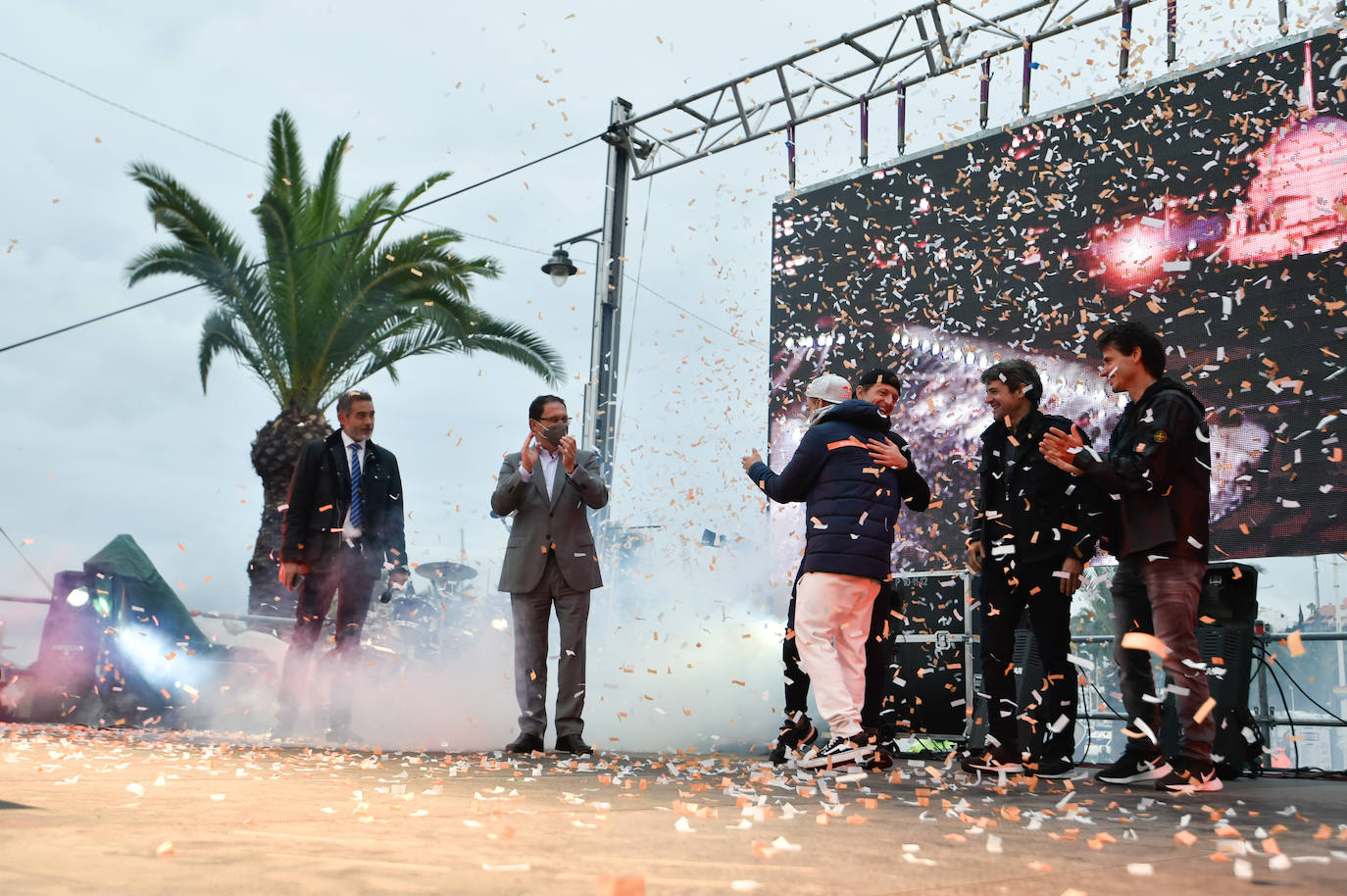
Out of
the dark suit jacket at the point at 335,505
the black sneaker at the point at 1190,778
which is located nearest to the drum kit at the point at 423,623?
the dark suit jacket at the point at 335,505

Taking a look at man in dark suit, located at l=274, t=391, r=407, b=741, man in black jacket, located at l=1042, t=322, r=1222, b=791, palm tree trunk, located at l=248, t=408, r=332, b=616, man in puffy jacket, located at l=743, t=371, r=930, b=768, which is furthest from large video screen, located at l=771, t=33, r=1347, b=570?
palm tree trunk, located at l=248, t=408, r=332, b=616

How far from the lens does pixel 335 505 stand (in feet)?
20.1

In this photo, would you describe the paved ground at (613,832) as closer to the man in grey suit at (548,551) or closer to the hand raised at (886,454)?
the hand raised at (886,454)

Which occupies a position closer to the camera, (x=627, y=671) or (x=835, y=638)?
(x=835, y=638)

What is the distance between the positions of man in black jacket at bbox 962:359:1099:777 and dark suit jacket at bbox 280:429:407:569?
3.23 metres

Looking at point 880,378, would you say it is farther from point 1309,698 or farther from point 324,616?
point 1309,698

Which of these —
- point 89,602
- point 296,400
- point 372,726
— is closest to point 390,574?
point 372,726

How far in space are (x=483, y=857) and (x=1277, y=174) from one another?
21.1ft

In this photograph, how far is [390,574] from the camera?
6.30 m

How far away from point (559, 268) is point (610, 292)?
124 centimetres

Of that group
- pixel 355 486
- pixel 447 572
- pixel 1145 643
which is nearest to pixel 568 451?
pixel 355 486

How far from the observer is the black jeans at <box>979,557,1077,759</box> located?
15.7ft

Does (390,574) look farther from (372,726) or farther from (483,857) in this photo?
(483,857)

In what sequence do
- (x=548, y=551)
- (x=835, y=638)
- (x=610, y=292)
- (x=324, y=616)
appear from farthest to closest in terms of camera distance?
(x=610, y=292)
(x=324, y=616)
(x=548, y=551)
(x=835, y=638)
